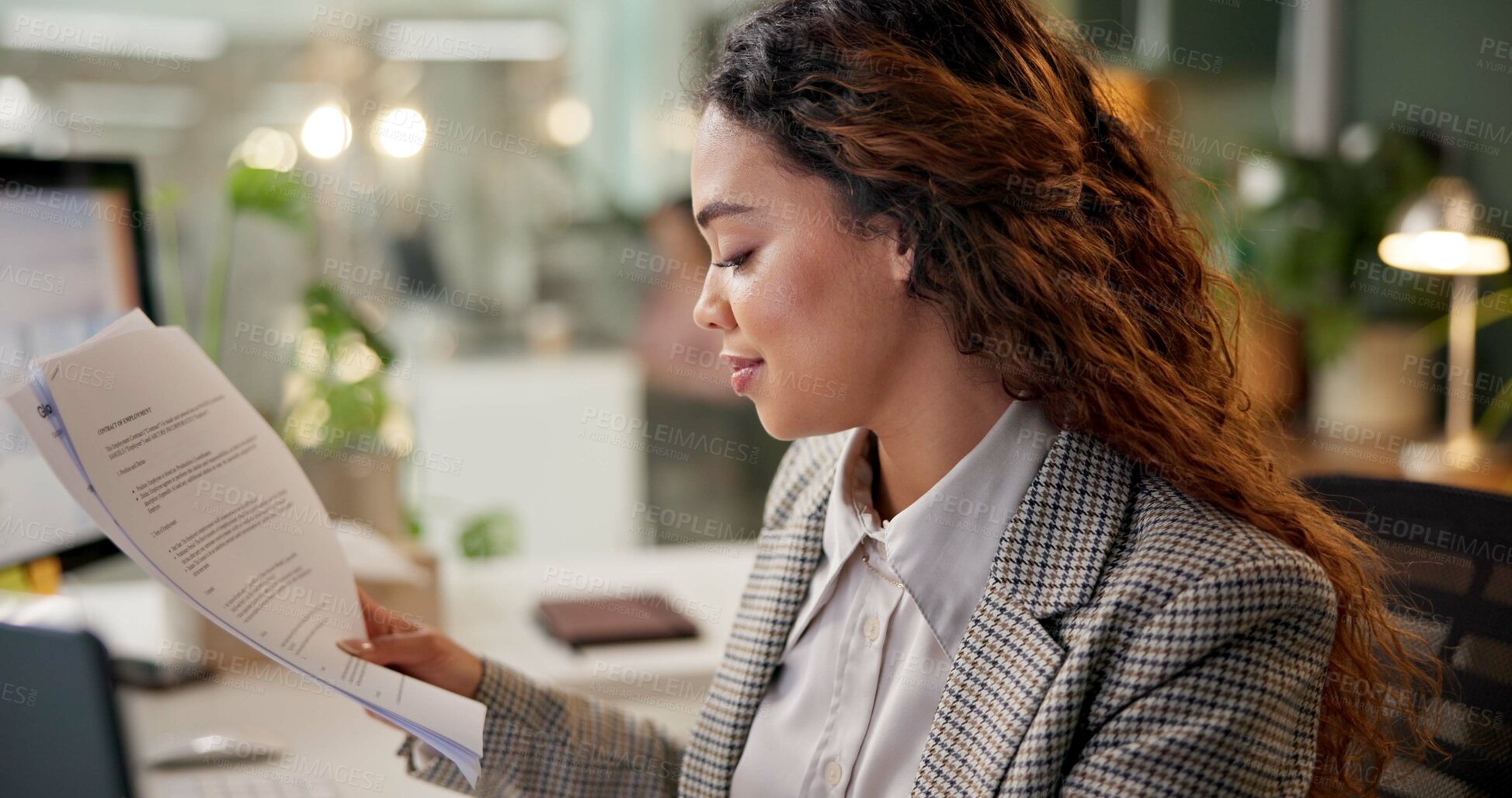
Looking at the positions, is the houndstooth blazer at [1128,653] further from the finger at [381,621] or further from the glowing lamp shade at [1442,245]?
the glowing lamp shade at [1442,245]

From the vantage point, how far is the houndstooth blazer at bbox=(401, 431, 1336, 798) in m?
0.77

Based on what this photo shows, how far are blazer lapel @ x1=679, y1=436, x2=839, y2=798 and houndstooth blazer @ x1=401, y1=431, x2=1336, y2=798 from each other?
231mm

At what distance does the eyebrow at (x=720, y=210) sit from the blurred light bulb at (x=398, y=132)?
8.59 ft

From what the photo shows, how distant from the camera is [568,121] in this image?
393 centimetres

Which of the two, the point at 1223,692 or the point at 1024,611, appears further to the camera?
the point at 1024,611

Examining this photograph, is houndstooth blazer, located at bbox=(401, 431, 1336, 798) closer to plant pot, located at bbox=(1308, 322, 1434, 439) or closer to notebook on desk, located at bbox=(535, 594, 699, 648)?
notebook on desk, located at bbox=(535, 594, 699, 648)

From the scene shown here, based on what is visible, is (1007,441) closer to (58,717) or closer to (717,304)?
(717,304)

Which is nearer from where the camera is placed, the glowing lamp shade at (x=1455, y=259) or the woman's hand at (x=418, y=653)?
the woman's hand at (x=418, y=653)

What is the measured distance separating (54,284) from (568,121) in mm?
2732

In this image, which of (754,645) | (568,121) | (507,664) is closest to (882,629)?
(754,645)

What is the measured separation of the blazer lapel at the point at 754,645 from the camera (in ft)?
3.49

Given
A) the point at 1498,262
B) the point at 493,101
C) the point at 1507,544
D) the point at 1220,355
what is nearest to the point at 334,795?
the point at 1220,355

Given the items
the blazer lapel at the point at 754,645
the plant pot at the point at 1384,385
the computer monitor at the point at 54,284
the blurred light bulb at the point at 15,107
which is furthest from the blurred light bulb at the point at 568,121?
the blazer lapel at the point at 754,645

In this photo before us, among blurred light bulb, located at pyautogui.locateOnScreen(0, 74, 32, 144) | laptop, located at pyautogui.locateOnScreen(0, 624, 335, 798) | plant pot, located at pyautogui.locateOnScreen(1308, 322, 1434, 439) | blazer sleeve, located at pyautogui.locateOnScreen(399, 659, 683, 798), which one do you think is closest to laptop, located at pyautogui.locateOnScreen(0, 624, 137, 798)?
laptop, located at pyautogui.locateOnScreen(0, 624, 335, 798)
